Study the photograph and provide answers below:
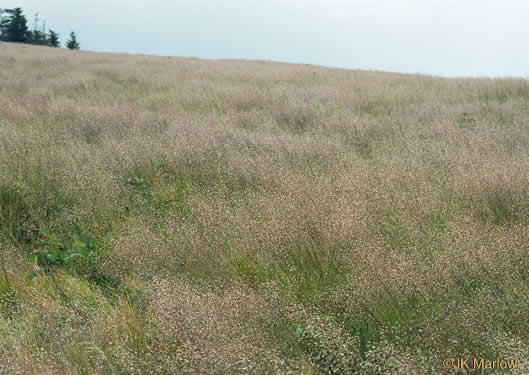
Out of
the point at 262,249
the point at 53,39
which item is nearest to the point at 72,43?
the point at 53,39

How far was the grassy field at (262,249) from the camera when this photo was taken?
6.44 feet

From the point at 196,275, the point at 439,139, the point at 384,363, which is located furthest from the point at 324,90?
the point at 384,363

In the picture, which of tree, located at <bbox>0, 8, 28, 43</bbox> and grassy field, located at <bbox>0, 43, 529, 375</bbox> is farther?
tree, located at <bbox>0, 8, 28, 43</bbox>

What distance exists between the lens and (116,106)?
8523mm

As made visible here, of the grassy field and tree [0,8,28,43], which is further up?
tree [0,8,28,43]

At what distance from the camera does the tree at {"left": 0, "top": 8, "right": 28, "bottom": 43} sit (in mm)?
39875

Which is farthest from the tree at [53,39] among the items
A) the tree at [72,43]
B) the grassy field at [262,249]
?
the grassy field at [262,249]

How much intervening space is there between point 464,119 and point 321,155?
3.82 m

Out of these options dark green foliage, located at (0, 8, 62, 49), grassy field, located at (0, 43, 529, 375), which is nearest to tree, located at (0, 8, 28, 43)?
dark green foliage, located at (0, 8, 62, 49)

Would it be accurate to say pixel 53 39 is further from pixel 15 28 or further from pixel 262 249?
pixel 262 249

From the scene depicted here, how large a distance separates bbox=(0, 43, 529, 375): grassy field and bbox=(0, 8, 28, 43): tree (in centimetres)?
4160

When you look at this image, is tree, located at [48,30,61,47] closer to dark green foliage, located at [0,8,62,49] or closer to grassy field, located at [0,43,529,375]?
dark green foliage, located at [0,8,62,49]

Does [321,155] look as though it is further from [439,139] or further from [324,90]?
[324,90]

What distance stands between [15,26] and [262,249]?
1869 inches
